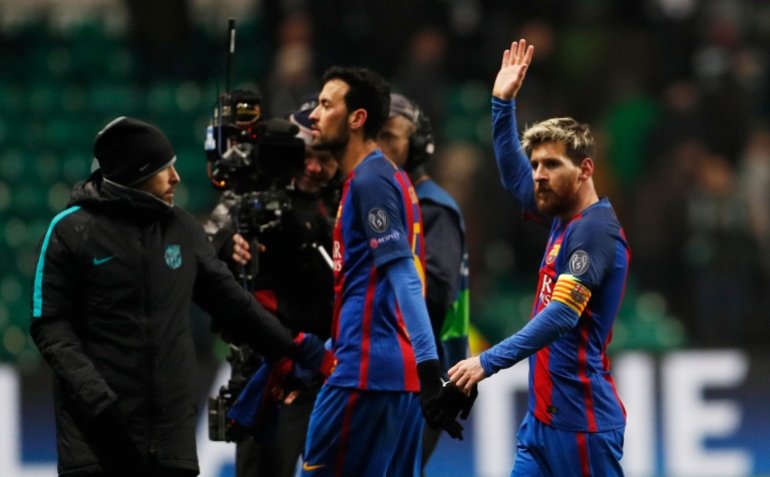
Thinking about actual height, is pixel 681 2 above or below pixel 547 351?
above

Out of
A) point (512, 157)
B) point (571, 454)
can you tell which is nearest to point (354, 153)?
point (512, 157)

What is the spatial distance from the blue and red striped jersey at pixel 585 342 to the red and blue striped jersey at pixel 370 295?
0.50 meters

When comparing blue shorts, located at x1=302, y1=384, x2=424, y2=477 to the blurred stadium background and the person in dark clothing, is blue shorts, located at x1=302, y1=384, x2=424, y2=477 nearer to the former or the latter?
the person in dark clothing

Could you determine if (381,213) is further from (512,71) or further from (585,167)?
(512,71)

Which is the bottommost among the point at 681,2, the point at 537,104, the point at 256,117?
the point at 256,117

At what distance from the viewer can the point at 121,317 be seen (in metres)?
5.38

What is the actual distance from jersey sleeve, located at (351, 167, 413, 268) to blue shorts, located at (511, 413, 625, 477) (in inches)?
33.2

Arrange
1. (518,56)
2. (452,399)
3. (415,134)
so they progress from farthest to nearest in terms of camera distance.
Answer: (415,134) → (518,56) → (452,399)

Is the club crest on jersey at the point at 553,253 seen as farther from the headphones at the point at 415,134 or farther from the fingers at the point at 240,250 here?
the headphones at the point at 415,134

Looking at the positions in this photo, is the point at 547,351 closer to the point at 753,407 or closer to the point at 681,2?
the point at 753,407

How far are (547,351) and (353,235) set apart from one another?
84cm

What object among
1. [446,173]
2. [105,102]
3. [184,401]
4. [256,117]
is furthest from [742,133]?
[184,401]

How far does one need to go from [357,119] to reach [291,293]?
105 cm

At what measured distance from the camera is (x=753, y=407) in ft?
34.6
